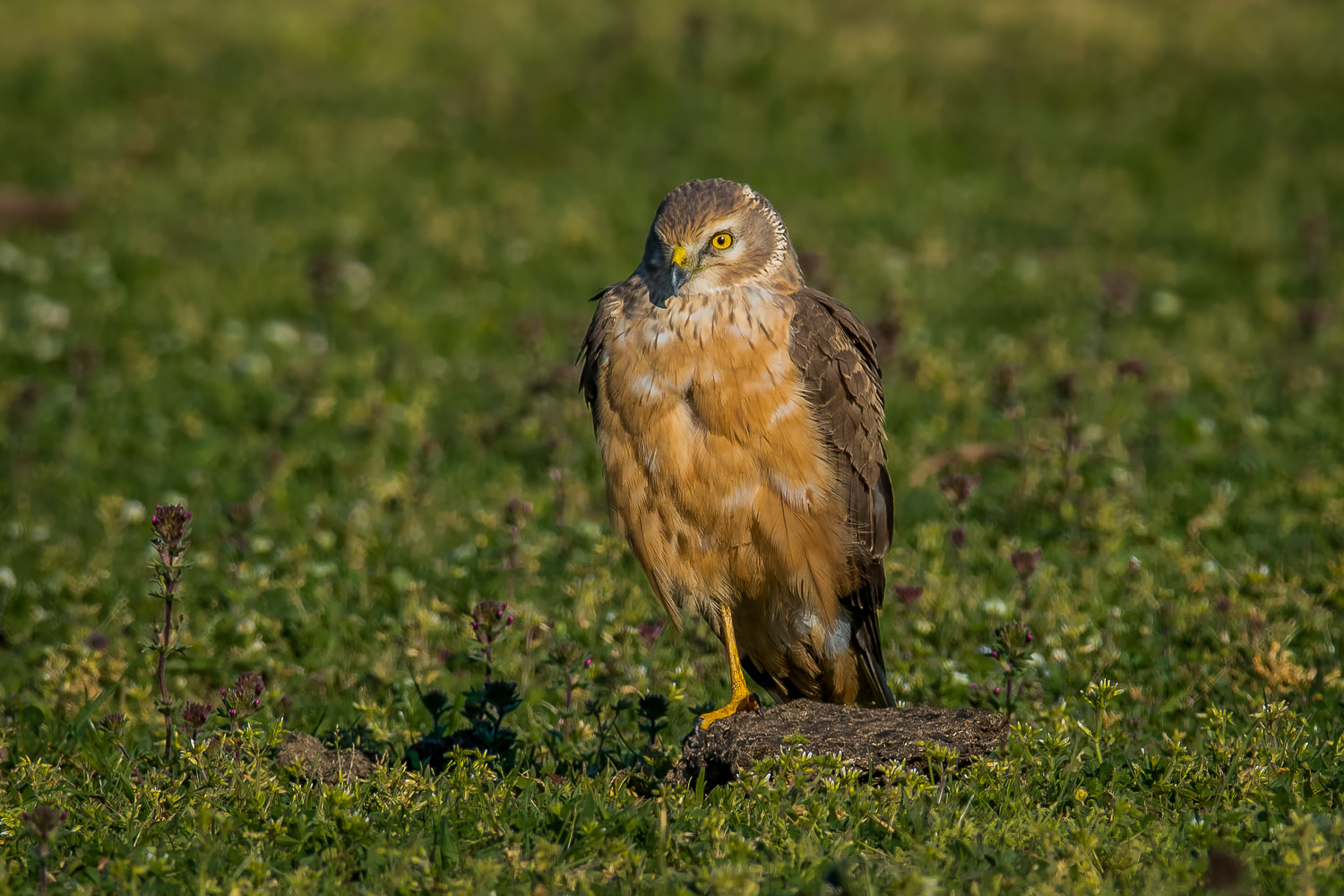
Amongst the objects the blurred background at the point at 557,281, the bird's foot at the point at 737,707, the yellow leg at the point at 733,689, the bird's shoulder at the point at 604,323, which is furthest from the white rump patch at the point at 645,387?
the bird's foot at the point at 737,707

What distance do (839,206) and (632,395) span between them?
910 cm

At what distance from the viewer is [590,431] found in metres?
8.75

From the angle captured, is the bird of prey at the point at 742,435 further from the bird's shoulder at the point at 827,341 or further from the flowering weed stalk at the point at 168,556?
the flowering weed stalk at the point at 168,556

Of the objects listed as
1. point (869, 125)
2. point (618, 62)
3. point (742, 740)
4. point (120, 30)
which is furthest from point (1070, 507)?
point (120, 30)

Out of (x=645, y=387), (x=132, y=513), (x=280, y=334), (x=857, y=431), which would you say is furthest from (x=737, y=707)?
(x=280, y=334)

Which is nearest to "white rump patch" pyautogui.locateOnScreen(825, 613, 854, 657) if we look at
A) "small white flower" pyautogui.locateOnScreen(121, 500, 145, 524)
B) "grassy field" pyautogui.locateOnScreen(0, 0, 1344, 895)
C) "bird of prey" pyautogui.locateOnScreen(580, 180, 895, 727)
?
"bird of prey" pyautogui.locateOnScreen(580, 180, 895, 727)

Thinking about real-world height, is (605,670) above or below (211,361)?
below

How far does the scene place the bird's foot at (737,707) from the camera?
4.94 m

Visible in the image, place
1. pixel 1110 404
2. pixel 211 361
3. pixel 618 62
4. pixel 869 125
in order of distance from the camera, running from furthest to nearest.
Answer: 1. pixel 618 62
2. pixel 869 125
3. pixel 211 361
4. pixel 1110 404

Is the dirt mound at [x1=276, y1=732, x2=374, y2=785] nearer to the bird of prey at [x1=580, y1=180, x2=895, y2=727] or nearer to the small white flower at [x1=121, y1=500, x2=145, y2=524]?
the bird of prey at [x1=580, y1=180, x2=895, y2=727]

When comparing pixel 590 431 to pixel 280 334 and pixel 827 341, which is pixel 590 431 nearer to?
pixel 280 334

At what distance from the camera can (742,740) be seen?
444cm

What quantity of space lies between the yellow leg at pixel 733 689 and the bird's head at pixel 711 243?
49.2 inches

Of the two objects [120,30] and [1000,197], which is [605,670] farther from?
[120,30]
